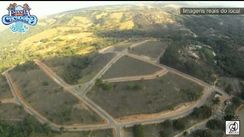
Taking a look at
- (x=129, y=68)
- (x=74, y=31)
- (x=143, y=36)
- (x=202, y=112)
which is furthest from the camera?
(x=143, y=36)

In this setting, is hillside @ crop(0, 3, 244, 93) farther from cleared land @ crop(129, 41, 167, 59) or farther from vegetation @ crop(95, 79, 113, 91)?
vegetation @ crop(95, 79, 113, 91)

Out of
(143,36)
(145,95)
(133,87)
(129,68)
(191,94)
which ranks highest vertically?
(143,36)

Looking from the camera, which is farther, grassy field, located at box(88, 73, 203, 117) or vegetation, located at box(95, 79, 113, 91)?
vegetation, located at box(95, 79, 113, 91)

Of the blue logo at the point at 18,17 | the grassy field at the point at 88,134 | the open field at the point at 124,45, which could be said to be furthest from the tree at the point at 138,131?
the open field at the point at 124,45

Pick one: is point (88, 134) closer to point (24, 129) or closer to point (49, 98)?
point (24, 129)

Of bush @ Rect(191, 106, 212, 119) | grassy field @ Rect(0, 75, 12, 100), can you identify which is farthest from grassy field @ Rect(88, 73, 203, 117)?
grassy field @ Rect(0, 75, 12, 100)

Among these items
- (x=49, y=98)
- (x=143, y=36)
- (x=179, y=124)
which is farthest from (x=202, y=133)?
(x=143, y=36)

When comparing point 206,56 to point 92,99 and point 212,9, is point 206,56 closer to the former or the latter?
point 92,99
